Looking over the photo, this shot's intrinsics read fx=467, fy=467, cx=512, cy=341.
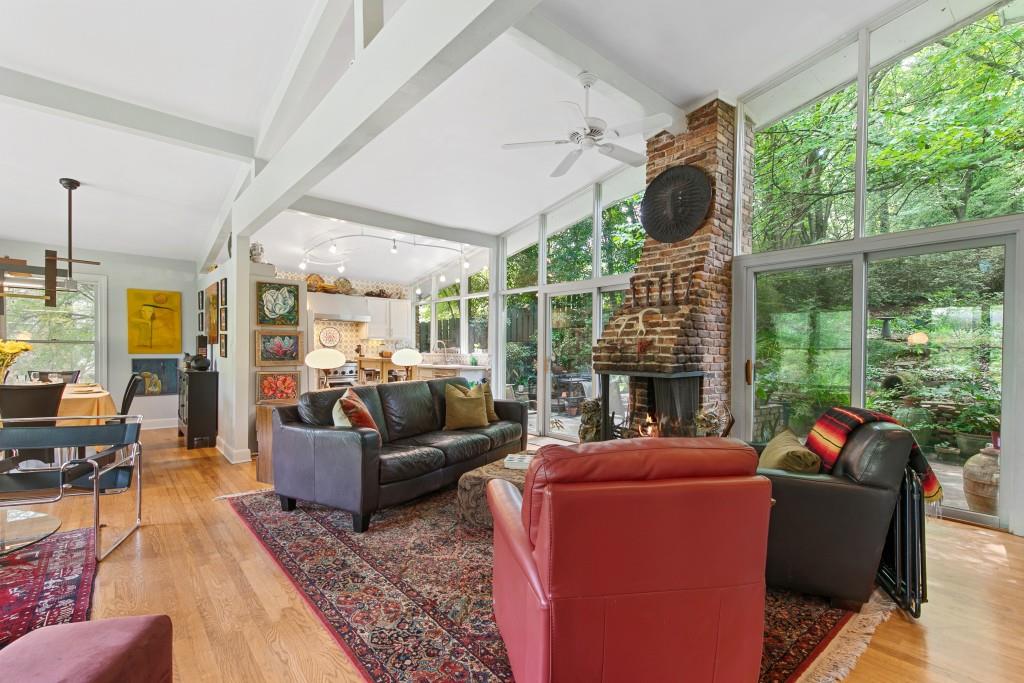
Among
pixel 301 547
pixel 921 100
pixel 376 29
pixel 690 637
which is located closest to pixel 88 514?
pixel 301 547

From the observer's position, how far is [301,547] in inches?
107

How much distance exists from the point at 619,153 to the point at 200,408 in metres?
5.28

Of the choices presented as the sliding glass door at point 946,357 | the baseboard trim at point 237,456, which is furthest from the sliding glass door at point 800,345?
the baseboard trim at point 237,456

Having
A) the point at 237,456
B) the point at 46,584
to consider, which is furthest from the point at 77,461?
the point at 237,456

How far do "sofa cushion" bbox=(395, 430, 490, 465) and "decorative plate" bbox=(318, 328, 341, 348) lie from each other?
17.3ft

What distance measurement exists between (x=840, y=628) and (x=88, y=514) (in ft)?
15.0

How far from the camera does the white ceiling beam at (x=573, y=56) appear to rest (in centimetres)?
304

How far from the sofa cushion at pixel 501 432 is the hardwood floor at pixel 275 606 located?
6.38ft

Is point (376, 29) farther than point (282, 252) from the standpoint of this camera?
No

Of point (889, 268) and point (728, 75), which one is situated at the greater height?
point (728, 75)

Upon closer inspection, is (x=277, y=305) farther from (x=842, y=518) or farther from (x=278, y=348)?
(x=842, y=518)

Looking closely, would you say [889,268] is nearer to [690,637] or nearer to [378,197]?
[690,637]

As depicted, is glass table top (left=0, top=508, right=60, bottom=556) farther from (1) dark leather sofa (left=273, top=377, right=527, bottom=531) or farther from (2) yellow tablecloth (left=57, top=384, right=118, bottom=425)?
(1) dark leather sofa (left=273, top=377, right=527, bottom=531)

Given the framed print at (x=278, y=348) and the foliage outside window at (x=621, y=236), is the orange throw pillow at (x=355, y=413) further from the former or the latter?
the foliage outside window at (x=621, y=236)
